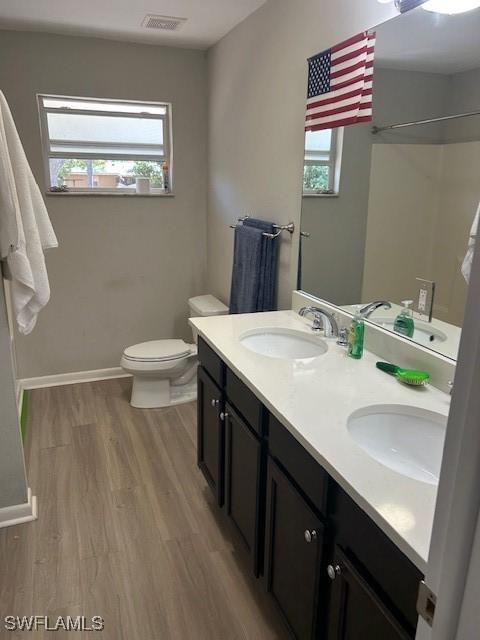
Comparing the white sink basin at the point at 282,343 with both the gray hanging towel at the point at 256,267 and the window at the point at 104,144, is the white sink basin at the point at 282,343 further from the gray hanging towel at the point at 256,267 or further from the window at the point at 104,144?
the window at the point at 104,144

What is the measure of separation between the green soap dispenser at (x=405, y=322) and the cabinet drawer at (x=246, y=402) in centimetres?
61

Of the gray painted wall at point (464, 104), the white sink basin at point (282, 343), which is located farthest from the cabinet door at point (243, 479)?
the gray painted wall at point (464, 104)

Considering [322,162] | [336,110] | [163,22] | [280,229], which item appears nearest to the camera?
[336,110]

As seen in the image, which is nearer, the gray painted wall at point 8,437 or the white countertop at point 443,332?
the white countertop at point 443,332

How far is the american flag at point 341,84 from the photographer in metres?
1.83

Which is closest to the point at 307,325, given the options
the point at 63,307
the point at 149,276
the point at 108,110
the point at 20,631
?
the point at 20,631

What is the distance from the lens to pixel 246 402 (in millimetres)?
1720

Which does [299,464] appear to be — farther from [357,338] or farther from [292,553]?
[357,338]

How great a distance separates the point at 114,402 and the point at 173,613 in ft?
6.27

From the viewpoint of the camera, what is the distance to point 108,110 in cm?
354

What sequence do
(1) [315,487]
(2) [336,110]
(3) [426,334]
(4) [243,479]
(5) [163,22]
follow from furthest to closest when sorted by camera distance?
(5) [163,22]
(2) [336,110]
(4) [243,479]
(3) [426,334]
(1) [315,487]

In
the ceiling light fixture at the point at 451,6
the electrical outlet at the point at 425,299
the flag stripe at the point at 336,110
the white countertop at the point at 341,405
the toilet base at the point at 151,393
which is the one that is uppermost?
the ceiling light fixture at the point at 451,6

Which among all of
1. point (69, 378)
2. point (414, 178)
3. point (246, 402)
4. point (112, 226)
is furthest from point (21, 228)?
point (69, 378)

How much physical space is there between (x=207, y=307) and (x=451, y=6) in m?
2.34
